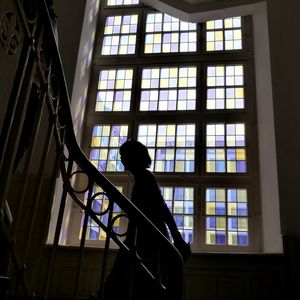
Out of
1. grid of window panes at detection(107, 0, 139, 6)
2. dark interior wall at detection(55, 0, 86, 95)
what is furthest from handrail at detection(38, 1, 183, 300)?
grid of window panes at detection(107, 0, 139, 6)

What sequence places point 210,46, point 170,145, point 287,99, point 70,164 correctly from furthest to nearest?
1. point 210,46
2. point 170,145
3. point 287,99
4. point 70,164

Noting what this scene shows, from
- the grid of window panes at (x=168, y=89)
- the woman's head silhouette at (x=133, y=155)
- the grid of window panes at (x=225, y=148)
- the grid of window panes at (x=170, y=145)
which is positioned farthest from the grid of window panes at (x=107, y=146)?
the woman's head silhouette at (x=133, y=155)

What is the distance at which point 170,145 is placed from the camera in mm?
4707

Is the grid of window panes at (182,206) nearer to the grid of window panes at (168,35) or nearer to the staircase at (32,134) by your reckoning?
the grid of window panes at (168,35)

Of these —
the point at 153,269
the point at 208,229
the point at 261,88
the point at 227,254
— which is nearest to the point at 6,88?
the point at 153,269

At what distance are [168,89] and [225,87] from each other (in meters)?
0.67

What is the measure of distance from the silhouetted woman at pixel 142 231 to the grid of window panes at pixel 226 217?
5.60 feet

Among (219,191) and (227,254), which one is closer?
(227,254)

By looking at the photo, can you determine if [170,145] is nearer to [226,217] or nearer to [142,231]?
[226,217]

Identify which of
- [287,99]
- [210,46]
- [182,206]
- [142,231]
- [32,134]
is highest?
[210,46]

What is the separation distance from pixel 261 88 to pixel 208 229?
65.3 inches

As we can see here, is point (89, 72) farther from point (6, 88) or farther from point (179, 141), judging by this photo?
point (6, 88)

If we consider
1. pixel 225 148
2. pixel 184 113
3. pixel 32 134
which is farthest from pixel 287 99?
pixel 32 134

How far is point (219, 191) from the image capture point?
443cm
